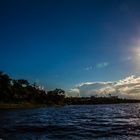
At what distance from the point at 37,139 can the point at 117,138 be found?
7.88 metres

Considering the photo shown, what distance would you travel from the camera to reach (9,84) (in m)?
163

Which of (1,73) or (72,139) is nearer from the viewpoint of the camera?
(72,139)

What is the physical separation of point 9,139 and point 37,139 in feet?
9.12

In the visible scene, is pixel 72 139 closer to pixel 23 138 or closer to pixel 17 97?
pixel 23 138

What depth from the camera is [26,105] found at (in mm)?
180750

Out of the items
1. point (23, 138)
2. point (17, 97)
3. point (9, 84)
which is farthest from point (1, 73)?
point (23, 138)

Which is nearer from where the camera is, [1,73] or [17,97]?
[1,73]

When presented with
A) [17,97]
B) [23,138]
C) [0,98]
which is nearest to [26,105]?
[17,97]

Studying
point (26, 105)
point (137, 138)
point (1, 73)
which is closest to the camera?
point (137, 138)

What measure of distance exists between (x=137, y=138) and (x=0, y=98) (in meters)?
148

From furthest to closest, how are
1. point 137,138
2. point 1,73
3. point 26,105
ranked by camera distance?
point 26,105 → point 1,73 → point 137,138

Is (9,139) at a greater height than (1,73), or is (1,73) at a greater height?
(1,73)

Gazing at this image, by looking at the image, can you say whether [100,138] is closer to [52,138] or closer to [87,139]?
[87,139]

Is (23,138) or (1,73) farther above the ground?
(1,73)
